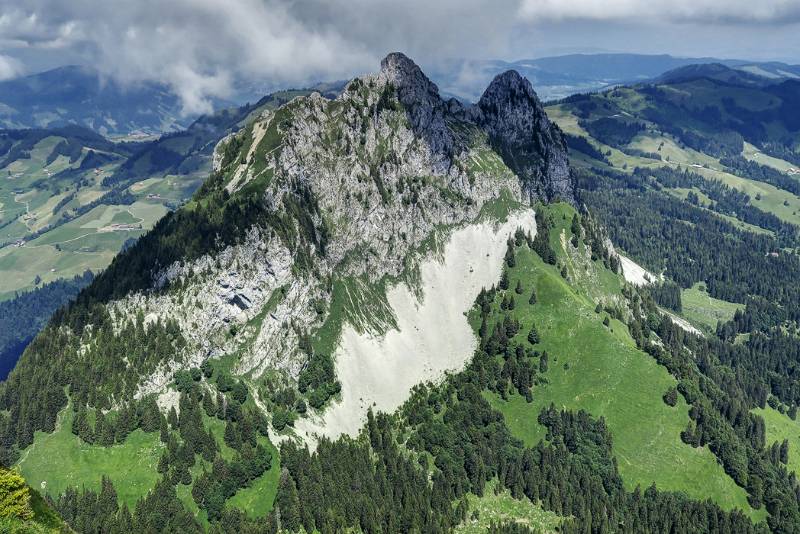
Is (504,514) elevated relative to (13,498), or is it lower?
lower

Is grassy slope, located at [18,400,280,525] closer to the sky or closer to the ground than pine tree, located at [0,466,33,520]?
closer to the ground

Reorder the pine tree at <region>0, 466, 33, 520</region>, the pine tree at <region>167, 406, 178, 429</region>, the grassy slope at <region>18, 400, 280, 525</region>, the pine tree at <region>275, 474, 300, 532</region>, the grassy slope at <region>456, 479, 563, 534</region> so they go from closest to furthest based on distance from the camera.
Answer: the pine tree at <region>0, 466, 33, 520</region>
the grassy slope at <region>18, 400, 280, 525</region>
the pine tree at <region>275, 474, 300, 532</region>
the grassy slope at <region>456, 479, 563, 534</region>
the pine tree at <region>167, 406, 178, 429</region>

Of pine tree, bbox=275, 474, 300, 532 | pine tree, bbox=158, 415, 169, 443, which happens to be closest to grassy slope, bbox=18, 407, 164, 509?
pine tree, bbox=158, 415, 169, 443

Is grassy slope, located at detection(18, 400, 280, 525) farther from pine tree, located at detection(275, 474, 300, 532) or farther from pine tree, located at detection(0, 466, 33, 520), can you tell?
pine tree, located at detection(0, 466, 33, 520)

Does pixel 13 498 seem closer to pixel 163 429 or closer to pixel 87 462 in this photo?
pixel 87 462

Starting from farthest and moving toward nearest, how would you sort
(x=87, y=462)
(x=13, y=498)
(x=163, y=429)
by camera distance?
(x=163, y=429)
(x=87, y=462)
(x=13, y=498)

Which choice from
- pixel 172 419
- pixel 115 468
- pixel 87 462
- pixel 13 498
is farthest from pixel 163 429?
pixel 13 498

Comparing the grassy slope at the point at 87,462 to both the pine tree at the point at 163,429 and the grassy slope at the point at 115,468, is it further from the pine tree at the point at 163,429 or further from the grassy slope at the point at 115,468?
the pine tree at the point at 163,429

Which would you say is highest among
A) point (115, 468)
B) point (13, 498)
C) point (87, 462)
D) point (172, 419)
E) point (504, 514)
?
point (13, 498)

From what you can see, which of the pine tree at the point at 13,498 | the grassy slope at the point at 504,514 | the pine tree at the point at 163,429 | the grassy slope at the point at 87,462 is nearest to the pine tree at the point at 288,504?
the grassy slope at the point at 87,462

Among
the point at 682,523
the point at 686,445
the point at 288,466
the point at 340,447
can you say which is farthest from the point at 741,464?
the point at 288,466
